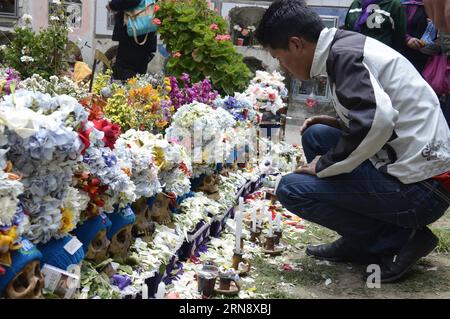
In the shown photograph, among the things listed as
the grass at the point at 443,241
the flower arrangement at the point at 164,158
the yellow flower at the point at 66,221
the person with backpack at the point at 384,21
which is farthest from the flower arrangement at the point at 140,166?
the person with backpack at the point at 384,21

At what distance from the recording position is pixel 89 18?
38.6 ft

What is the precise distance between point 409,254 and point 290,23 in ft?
4.02

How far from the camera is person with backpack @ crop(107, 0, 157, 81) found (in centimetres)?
594

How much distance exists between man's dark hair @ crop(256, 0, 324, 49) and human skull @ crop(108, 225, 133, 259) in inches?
43.6

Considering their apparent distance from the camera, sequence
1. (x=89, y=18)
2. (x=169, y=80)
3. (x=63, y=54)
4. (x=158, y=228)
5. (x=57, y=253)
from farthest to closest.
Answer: (x=89, y=18) < (x=63, y=54) < (x=169, y=80) < (x=158, y=228) < (x=57, y=253)

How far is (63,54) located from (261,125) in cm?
218

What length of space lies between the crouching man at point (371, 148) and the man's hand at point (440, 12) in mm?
1010

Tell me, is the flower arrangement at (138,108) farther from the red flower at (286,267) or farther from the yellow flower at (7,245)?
the yellow flower at (7,245)

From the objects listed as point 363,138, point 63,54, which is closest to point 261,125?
point 63,54

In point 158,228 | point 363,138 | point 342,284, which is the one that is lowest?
point 342,284

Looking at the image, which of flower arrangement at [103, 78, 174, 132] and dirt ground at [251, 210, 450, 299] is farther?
flower arrangement at [103, 78, 174, 132]

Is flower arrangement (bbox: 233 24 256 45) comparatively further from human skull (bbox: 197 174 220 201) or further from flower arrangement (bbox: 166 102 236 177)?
human skull (bbox: 197 174 220 201)

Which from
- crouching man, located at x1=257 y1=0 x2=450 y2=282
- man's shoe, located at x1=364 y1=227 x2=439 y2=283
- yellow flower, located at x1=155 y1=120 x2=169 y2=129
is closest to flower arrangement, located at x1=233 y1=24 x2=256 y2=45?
yellow flower, located at x1=155 y1=120 x2=169 y2=129
